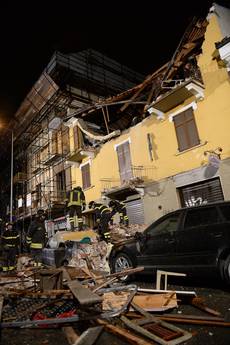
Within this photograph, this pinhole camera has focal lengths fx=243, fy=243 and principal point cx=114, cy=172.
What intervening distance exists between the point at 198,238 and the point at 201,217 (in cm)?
51

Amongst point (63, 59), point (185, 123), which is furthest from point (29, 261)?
point (63, 59)

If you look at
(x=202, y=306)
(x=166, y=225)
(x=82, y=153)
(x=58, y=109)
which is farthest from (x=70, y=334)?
(x=58, y=109)

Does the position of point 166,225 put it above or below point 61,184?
below

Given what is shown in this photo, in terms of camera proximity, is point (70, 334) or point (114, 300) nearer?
point (70, 334)

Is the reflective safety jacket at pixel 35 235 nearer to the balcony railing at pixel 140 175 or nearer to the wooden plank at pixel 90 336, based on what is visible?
the balcony railing at pixel 140 175

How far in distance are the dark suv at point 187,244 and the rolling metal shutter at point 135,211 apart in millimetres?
7623

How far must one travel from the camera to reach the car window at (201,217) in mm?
5238

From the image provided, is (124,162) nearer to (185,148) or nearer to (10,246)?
(185,148)

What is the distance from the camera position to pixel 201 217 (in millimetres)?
5484

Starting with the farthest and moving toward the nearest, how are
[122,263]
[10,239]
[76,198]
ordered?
[76,198], [10,239], [122,263]

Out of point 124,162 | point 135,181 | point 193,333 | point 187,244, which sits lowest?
point 193,333

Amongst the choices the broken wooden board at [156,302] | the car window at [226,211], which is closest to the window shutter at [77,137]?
the car window at [226,211]

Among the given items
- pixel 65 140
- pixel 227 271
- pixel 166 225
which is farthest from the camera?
pixel 65 140

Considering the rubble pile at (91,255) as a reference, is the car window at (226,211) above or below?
above
